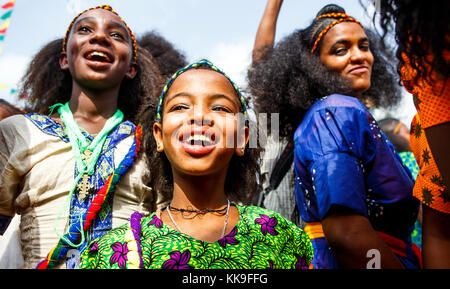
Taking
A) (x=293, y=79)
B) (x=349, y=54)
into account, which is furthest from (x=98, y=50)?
(x=349, y=54)

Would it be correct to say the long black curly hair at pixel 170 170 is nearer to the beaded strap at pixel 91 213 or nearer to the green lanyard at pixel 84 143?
the beaded strap at pixel 91 213

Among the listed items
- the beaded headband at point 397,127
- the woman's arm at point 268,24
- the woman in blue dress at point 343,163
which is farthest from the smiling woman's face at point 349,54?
the beaded headband at point 397,127

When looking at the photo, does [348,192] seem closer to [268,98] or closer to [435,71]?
[435,71]

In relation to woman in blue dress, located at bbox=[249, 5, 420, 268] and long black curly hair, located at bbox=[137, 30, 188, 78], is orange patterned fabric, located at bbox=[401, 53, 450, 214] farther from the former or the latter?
long black curly hair, located at bbox=[137, 30, 188, 78]

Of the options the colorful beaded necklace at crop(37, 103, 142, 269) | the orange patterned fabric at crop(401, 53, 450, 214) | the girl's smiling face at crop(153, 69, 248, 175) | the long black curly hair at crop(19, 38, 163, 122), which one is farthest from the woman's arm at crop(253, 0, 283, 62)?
the orange patterned fabric at crop(401, 53, 450, 214)

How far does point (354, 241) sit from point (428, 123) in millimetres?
647

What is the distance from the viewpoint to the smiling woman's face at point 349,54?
2602mm

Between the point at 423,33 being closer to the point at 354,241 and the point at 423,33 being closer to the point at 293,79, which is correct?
the point at 354,241

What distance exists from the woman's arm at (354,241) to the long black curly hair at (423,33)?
69cm

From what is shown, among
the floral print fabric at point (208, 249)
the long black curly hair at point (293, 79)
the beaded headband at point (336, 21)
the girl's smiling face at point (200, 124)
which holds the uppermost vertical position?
the beaded headband at point (336, 21)

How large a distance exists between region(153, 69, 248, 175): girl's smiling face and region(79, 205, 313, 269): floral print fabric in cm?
29

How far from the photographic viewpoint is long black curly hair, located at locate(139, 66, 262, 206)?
2.19 m
